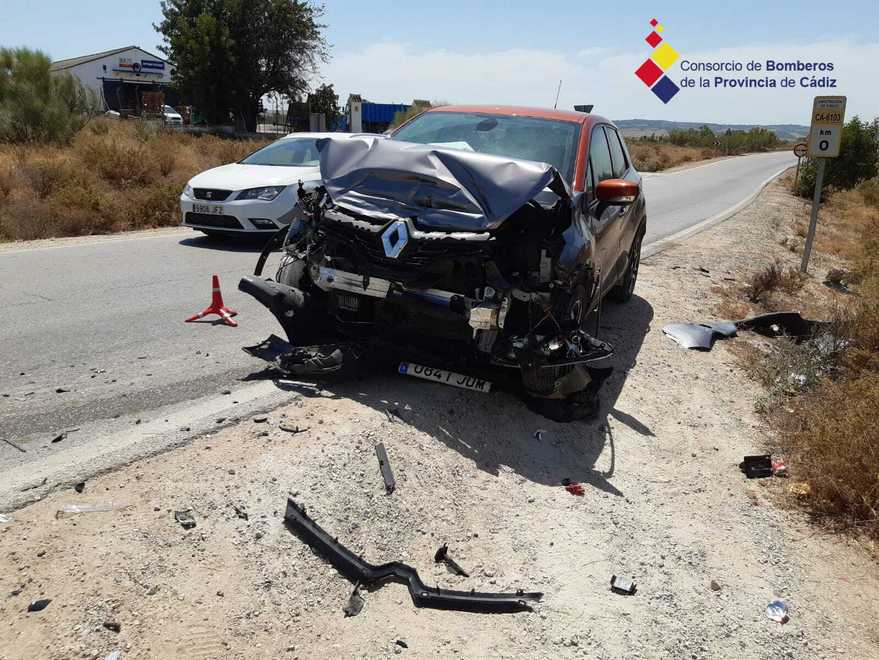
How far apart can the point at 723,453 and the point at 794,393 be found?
1556 millimetres

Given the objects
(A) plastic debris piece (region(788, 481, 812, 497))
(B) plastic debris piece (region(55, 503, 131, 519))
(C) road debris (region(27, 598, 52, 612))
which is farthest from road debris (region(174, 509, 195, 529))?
(A) plastic debris piece (region(788, 481, 812, 497))

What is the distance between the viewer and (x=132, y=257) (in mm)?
9461

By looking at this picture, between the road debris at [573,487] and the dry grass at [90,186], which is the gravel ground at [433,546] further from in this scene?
the dry grass at [90,186]

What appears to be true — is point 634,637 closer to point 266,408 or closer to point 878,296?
point 266,408

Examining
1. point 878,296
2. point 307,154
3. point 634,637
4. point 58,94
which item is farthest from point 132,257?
point 58,94

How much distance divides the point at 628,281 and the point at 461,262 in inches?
177

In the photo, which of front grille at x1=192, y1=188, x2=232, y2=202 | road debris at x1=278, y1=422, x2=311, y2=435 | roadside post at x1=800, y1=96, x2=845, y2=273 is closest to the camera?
road debris at x1=278, y1=422, x2=311, y2=435

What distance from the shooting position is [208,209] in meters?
10.1

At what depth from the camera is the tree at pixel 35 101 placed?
20188mm

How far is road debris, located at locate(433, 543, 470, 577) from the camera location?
3.31 m

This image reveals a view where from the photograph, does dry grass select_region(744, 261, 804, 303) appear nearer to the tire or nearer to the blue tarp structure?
the tire

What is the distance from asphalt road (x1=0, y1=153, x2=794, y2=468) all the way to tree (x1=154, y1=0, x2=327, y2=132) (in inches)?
1494

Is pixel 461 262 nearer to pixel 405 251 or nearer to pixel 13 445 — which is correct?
pixel 405 251

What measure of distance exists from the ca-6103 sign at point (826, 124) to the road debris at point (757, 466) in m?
7.91
